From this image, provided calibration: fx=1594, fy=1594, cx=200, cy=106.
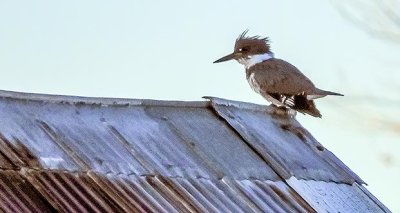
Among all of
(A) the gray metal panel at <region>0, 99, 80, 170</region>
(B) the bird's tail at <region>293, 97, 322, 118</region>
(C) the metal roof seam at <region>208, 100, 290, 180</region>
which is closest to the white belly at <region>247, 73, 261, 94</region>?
(B) the bird's tail at <region>293, 97, 322, 118</region>

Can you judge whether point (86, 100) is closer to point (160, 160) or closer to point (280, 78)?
point (160, 160)

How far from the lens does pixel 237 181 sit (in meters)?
14.4

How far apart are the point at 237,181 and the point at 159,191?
1.41 meters

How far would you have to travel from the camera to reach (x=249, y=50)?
70.5ft

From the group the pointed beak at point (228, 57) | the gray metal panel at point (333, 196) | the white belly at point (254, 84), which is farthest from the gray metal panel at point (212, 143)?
the pointed beak at point (228, 57)

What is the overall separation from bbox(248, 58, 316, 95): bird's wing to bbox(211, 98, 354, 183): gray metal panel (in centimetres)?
150

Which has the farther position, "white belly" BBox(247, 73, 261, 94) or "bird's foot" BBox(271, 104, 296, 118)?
"white belly" BBox(247, 73, 261, 94)

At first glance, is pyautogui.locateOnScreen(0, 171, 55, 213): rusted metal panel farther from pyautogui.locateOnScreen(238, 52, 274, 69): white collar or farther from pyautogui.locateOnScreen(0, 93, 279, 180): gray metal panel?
pyautogui.locateOnScreen(238, 52, 274, 69): white collar

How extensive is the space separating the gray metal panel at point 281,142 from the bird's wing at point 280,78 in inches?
58.9

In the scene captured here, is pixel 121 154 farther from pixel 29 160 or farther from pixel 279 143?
pixel 279 143

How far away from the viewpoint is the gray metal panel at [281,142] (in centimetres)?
1563

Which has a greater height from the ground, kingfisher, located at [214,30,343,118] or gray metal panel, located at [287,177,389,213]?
kingfisher, located at [214,30,343,118]

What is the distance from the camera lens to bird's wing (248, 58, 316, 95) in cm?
1895

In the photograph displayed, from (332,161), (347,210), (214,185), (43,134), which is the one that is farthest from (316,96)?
(43,134)
